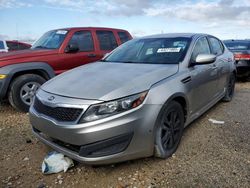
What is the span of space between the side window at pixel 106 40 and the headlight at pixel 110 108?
399 centimetres

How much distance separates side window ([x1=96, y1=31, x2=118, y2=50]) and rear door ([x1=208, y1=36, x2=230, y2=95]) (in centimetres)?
254

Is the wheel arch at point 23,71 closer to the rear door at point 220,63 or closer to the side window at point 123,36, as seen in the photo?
the side window at point 123,36

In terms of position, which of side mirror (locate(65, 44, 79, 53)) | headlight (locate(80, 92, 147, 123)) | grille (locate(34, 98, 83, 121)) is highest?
side mirror (locate(65, 44, 79, 53))

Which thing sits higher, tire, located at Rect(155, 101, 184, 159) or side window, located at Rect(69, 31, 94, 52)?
side window, located at Rect(69, 31, 94, 52)

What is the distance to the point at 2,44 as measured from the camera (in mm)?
11438

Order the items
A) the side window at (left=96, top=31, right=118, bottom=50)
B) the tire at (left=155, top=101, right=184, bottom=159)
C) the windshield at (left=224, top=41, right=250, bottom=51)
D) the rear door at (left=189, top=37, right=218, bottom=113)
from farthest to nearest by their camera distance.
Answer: the windshield at (left=224, top=41, right=250, bottom=51)
the side window at (left=96, top=31, right=118, bottom=50)
the rear door at (left=189, top=37, right=218, bottom=113)
the tire at (left=155, top=101, right=184, bottom=159)

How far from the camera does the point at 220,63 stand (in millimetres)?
4961

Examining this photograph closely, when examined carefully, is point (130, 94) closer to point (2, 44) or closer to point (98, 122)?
point (98, 122)

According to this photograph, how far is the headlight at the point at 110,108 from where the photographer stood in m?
2.64

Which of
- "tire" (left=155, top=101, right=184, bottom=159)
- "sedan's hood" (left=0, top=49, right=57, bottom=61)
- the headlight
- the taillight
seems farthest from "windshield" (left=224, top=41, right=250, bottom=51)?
the headlight

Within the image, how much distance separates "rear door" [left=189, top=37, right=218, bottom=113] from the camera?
12.4ft

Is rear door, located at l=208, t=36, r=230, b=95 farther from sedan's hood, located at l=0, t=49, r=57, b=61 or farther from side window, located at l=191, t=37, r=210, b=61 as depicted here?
sedan's hood, located at l=0, t=49, r=57, b=61

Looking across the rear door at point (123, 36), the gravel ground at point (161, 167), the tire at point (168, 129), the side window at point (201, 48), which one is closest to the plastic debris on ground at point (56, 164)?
the gravel ground at point (161, 167)

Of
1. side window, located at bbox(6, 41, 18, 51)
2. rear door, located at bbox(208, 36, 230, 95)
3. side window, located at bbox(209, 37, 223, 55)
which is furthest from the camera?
side window, located at bbox(6, 41, 18, 51)
